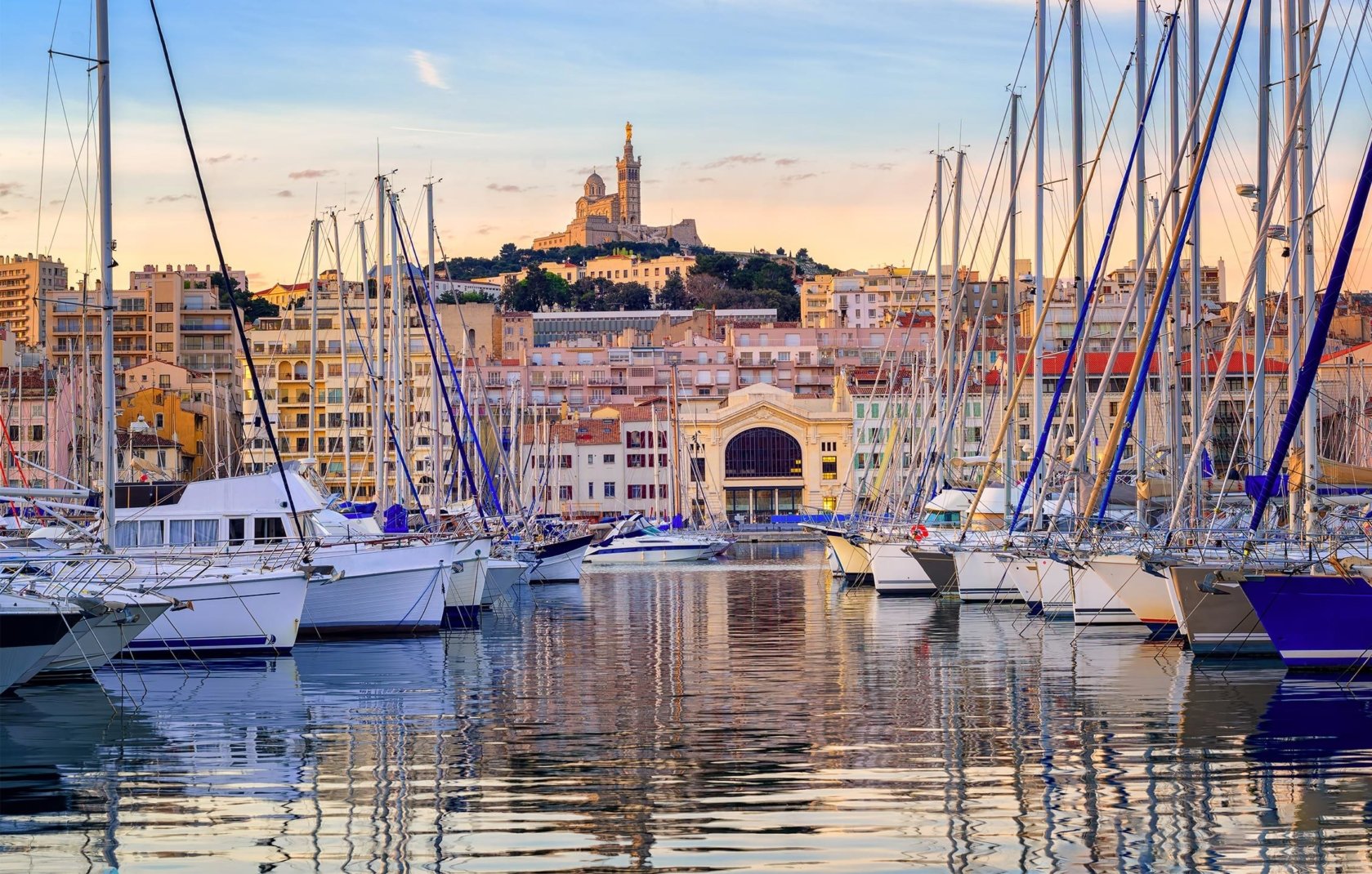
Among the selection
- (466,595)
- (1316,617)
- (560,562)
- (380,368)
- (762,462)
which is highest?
(380,368)

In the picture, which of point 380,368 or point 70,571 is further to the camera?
point 380,368

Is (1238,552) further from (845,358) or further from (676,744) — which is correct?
(845,358)

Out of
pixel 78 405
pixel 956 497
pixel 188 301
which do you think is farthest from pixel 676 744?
pixel 188 301

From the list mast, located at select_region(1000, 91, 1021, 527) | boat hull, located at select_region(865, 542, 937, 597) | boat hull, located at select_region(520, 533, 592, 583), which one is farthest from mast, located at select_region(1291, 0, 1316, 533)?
boat hull, located at select_region(520, 533, 592, 583)

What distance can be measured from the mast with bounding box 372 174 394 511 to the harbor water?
12006 millimetres

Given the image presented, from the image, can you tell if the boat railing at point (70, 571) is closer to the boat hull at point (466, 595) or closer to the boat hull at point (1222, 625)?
the boat hull at point (466, 595)

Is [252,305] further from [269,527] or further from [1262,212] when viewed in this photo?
[1262,212]

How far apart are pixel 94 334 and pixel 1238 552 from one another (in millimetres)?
136373

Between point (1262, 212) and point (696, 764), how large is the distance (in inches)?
599

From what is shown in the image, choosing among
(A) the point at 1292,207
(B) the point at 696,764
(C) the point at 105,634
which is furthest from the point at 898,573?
(B) the point at 696,764

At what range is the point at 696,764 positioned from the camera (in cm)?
1820

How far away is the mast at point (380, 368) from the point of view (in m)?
44.2

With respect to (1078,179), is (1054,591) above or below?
below

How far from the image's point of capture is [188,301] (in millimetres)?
166875
